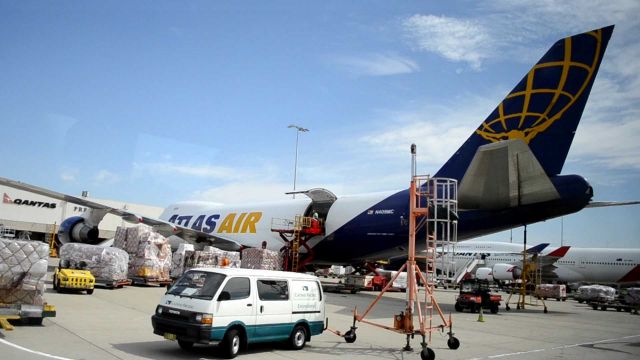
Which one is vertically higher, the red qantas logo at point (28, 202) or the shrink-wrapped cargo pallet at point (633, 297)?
the red qantas logo at point (28, 202)

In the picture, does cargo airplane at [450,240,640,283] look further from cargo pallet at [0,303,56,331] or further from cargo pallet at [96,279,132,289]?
cargo pallet at [0,303,56,331]

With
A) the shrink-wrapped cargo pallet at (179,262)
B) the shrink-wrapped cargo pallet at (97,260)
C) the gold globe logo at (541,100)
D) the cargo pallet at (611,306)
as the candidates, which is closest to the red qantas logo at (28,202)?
the shrink-wrapped cargo pallet at (179,262)

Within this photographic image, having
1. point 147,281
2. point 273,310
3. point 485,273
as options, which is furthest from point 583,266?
point 273,310

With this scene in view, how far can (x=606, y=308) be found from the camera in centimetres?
3353

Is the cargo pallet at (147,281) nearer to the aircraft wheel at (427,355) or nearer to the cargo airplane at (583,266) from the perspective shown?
the aircraft wheel at (427,355)

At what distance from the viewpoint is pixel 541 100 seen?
18.3 metres

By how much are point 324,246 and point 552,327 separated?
1269 centimetres

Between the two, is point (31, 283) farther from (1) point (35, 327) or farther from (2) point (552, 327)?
(2) point (552, 327)

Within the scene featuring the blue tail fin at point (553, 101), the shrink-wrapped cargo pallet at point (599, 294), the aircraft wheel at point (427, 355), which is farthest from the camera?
the shrink-wrapped cargo pallet at point (599, 294)

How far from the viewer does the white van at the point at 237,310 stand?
8.73 meters

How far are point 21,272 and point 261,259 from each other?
16024mm

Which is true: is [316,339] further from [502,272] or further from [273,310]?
[502,272]

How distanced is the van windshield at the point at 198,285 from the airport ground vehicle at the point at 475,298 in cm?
1486

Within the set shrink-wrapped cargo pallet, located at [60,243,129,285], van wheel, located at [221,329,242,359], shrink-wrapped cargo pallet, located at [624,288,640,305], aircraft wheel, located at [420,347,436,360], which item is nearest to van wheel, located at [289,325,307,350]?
van wheel, located at [221,329,242,359]
